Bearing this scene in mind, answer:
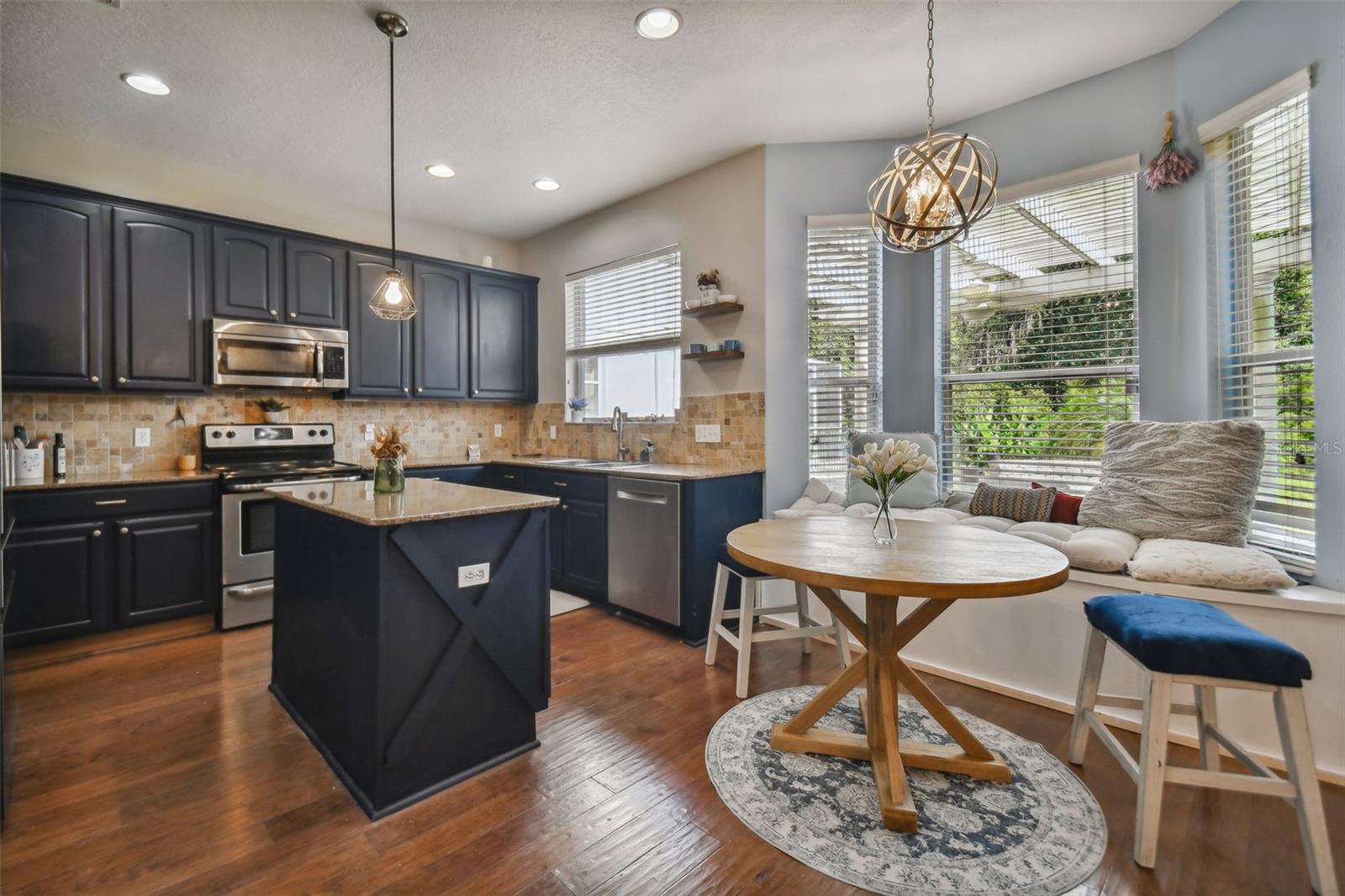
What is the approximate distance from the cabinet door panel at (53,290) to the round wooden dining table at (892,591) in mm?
3625

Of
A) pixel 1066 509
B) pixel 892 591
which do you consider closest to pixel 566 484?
pixel 892 591

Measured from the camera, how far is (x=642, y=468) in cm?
362

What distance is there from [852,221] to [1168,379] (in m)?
1.75

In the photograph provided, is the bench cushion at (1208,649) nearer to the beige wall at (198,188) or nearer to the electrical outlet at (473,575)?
the electrical outlet at (473,575)

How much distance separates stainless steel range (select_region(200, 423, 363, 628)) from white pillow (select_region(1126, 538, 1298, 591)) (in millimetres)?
3618

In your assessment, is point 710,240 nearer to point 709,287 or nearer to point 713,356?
point 709,287

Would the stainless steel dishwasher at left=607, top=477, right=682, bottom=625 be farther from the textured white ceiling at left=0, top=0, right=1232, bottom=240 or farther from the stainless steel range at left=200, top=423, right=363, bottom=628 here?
the textured white ceiling at left=0, top=0, right=1232, bottom=240

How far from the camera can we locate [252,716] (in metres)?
2.38

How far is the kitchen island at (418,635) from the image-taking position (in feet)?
5.94

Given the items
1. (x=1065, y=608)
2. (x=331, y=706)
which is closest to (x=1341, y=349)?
(x=1065, y=608)

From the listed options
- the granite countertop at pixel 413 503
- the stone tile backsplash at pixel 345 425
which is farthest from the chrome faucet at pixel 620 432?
the granite countertop at pixel 413 503

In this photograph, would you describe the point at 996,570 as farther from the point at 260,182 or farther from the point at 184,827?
the point at 260,182

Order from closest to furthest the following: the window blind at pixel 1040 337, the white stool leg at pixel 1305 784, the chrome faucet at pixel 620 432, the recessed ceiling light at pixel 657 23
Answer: the white stool leg at pixel 1305 784 < the recessed ceiling light at pixel 657 23 < the window blind at pixel 1040 337 < the chrome faucet at pixel 620 432

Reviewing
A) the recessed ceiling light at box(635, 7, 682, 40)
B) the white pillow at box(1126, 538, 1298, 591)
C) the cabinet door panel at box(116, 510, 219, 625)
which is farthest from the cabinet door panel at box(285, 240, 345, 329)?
the white pillow at box(1126, 538, 1298, 591)
